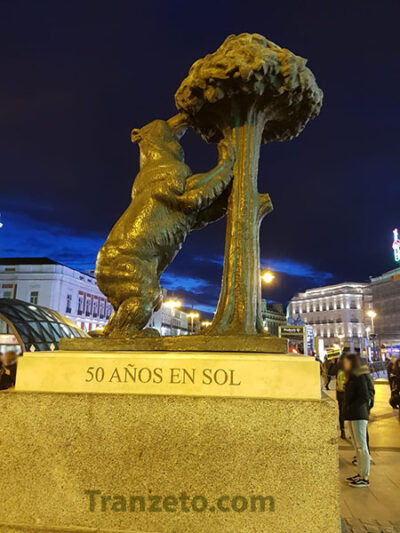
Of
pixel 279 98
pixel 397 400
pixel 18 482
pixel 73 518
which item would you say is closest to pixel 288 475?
pixel 73 518

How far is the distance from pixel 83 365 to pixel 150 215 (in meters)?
1.38

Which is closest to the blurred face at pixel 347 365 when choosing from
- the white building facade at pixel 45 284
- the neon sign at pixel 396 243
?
the white building facade at pixel 45 284

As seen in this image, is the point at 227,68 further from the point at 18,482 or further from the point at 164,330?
the point at 164,330

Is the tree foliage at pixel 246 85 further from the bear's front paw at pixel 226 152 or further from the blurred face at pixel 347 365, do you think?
the blurred face at pixel 347 365

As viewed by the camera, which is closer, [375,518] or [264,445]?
[264,445]

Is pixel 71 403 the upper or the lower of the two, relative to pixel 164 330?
lower

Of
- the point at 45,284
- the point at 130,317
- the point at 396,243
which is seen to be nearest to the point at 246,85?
the point at 130,317

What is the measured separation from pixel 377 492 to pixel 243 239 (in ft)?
11.3

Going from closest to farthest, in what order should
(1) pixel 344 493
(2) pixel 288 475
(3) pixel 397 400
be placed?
(2) pixel 288 475
(1) pixel 344 493
(3) pixel 397 400

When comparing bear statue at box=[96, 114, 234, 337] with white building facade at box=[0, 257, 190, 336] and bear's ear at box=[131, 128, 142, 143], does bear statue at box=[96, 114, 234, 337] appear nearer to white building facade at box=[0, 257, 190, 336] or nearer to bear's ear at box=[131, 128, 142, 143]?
bear's ear at box=[131, 128, 142, 143]

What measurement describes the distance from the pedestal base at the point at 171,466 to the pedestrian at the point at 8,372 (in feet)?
17.3

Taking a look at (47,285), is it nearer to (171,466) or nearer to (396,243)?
(171,466)

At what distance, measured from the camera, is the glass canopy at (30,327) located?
18531 mm

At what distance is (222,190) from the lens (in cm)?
361
